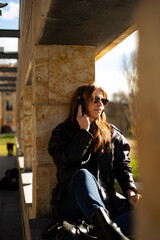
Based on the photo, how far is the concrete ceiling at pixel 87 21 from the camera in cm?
222

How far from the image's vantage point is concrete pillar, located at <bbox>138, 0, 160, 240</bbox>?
1.42ft

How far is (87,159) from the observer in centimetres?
286

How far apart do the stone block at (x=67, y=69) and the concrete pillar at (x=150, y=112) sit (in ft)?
9.79

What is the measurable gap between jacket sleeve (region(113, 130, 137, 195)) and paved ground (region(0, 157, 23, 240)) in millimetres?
2585

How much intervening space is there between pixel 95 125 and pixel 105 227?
41.6 inches

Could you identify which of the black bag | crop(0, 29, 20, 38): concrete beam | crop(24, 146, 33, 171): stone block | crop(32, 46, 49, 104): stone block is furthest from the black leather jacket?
crop(0, 29, 20, 38): concrete beam

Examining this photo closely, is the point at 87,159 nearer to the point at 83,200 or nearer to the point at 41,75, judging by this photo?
the point at 83,200

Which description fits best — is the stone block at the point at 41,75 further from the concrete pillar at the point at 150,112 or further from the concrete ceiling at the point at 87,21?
the concrete pillar at the point at 150,112

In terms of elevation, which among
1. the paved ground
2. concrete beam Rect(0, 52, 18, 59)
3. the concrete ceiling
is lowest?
the paved ground

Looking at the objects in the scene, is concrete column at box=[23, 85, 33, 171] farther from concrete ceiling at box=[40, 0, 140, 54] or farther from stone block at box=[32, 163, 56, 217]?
concrete ceiling at box=[40, 0, 140, 54]

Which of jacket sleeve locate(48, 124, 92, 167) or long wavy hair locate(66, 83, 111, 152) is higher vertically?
long wavy hair locate(66, 83, 111, 152)

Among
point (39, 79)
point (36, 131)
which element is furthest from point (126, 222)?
point (39, 79)

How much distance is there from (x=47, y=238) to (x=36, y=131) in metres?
1.18

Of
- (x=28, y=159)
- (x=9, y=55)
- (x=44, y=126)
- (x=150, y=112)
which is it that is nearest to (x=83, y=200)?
(x=44, y=126)
